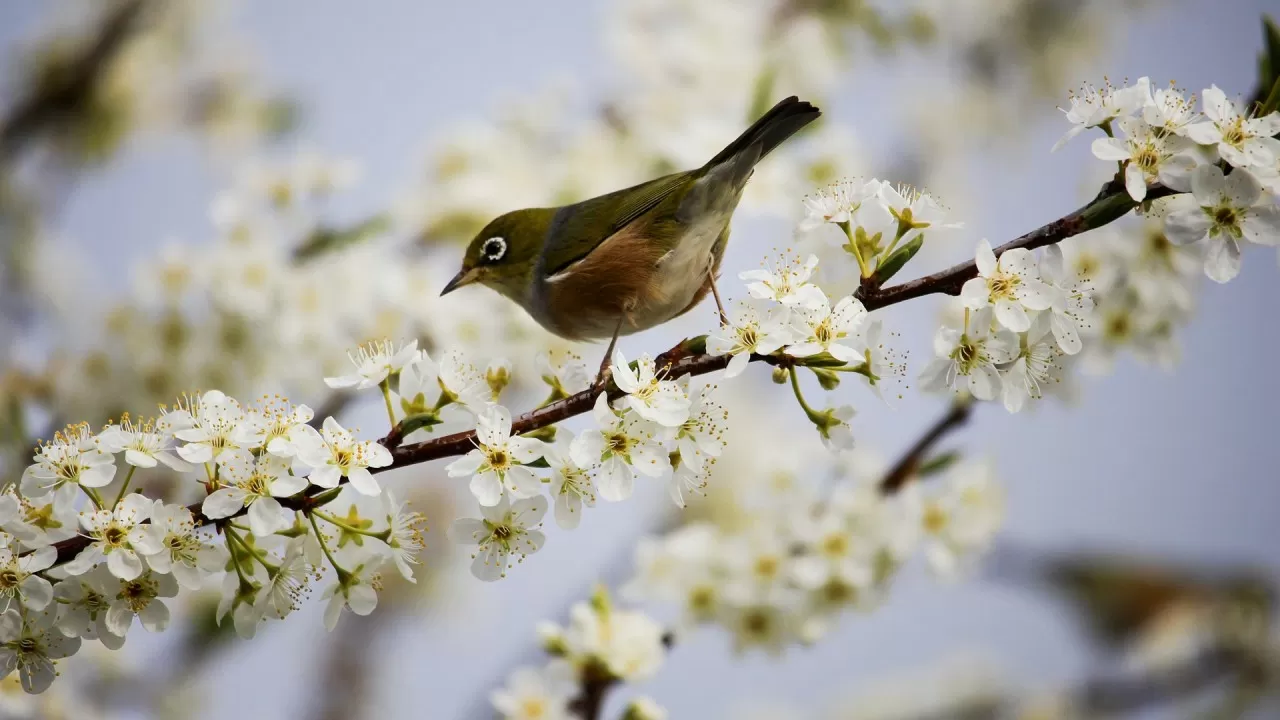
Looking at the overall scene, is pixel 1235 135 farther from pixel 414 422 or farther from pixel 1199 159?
pixel 414 422

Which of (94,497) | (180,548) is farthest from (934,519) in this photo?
(94,497)

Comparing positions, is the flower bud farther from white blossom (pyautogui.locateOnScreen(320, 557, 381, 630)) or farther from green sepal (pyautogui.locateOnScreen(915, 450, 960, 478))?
green sepal (pyautogui.locateOnScreen(915, 450, 960, 478))

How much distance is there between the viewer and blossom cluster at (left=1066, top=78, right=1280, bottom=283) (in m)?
1.53

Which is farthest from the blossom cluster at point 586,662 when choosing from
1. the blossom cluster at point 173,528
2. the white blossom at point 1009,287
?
the white blossom at point 1009,287

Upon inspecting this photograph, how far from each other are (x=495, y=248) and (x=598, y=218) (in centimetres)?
44

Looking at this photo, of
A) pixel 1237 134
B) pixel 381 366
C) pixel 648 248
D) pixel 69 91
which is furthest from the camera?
pixel 69 91

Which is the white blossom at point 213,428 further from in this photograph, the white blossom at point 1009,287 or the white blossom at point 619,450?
the white blossom at point 1009,287

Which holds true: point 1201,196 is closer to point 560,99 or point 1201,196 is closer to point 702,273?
point 702,273

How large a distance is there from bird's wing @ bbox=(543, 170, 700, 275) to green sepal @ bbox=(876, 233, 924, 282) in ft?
2.08

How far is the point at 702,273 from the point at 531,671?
3.48ft

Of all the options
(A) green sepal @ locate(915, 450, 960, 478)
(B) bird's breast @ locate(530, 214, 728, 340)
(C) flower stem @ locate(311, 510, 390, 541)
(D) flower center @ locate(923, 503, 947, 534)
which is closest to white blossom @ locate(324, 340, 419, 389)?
(C) flower stem @ locate(311, 510, 390, 541)

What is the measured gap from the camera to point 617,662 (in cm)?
219

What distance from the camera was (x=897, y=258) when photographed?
155cm

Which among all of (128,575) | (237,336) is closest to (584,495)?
(128,575)
